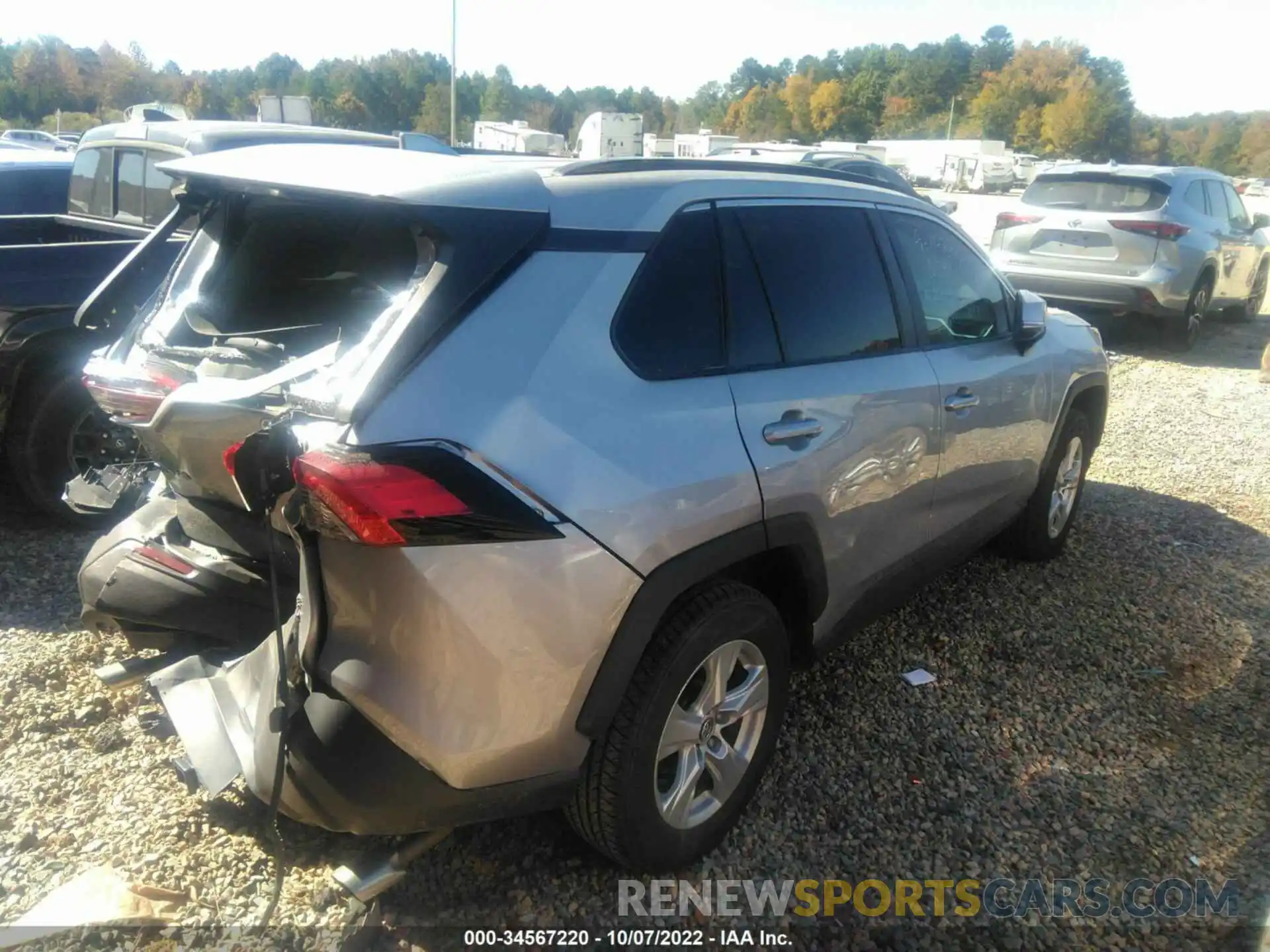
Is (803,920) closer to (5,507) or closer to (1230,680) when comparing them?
(1230,680)

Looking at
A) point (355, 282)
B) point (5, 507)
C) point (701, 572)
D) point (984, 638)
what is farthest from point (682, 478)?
point (5, 507)

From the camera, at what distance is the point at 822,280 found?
2.91 meters

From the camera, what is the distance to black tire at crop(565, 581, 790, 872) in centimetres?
222

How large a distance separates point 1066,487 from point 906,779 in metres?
2.30

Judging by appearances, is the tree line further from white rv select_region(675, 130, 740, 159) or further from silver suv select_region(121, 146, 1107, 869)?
silver suv select_region(121, 146, 1107, 869)

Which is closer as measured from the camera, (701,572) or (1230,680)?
(701,572)

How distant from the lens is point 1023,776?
3.04 metres

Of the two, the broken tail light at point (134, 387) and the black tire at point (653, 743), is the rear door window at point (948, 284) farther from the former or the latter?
the broken tail light at point (134, 387)

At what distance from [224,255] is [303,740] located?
159cm

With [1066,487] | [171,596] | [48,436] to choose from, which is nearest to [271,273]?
[171,596]

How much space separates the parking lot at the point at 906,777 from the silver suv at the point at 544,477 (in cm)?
30

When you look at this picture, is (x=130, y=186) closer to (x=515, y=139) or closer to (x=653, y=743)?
(x=653, y=743)

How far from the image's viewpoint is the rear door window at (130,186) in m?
6.24

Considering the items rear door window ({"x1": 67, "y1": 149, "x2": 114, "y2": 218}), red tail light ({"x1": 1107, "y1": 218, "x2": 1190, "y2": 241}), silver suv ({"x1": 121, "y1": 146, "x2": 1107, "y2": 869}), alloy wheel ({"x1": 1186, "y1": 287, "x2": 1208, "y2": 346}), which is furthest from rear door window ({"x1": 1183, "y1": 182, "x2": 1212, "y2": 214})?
rear door window ({"x1": 67, "y1": 149, "x2": 114, "y2": 218})
